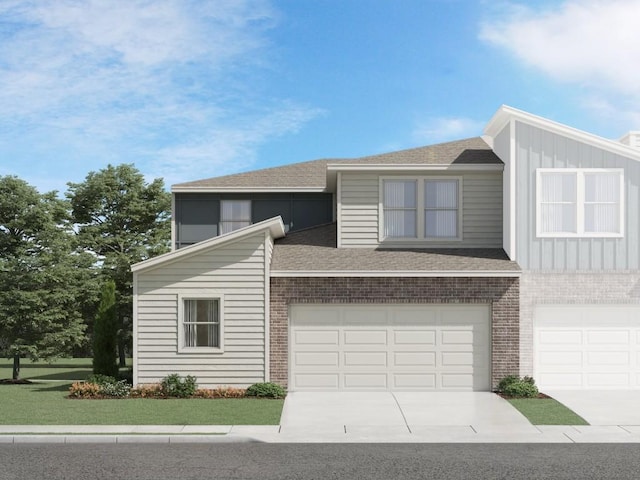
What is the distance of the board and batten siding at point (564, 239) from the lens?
21.0m

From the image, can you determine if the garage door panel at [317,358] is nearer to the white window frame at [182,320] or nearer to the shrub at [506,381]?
the white window frame at [182,320]

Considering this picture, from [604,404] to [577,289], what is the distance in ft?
12.2

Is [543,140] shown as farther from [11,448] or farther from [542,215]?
[11,448]

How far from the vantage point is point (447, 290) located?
20.4 metres

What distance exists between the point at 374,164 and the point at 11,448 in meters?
12.8

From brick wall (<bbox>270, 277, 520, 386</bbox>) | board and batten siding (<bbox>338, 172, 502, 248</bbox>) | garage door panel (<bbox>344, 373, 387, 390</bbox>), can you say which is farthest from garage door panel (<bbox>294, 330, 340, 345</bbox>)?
board and batten siding (<bbox>338, 172, 502, 248</bbox>)

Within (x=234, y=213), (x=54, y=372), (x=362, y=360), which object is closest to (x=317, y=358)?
(x=362, y=360)

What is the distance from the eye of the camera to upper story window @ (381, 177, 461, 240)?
885 inches

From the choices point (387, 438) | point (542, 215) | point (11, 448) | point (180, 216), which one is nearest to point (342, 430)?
point (387, 438)

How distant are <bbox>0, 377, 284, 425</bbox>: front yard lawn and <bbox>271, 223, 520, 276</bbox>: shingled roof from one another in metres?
4.00

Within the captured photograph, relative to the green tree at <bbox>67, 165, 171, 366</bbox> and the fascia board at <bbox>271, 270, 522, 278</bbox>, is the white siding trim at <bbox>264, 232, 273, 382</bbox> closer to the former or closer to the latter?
the fascia board at <bbox>271, 270, 522, 278</bbox>

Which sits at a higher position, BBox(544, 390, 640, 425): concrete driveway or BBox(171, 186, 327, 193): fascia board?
BBox(171, 186, 327, 193): fascia board

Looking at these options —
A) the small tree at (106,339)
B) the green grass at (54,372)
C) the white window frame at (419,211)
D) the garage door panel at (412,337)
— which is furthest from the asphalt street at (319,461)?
the green grass at (54,372)

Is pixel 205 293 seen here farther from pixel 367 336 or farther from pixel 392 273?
pixel 392 273
